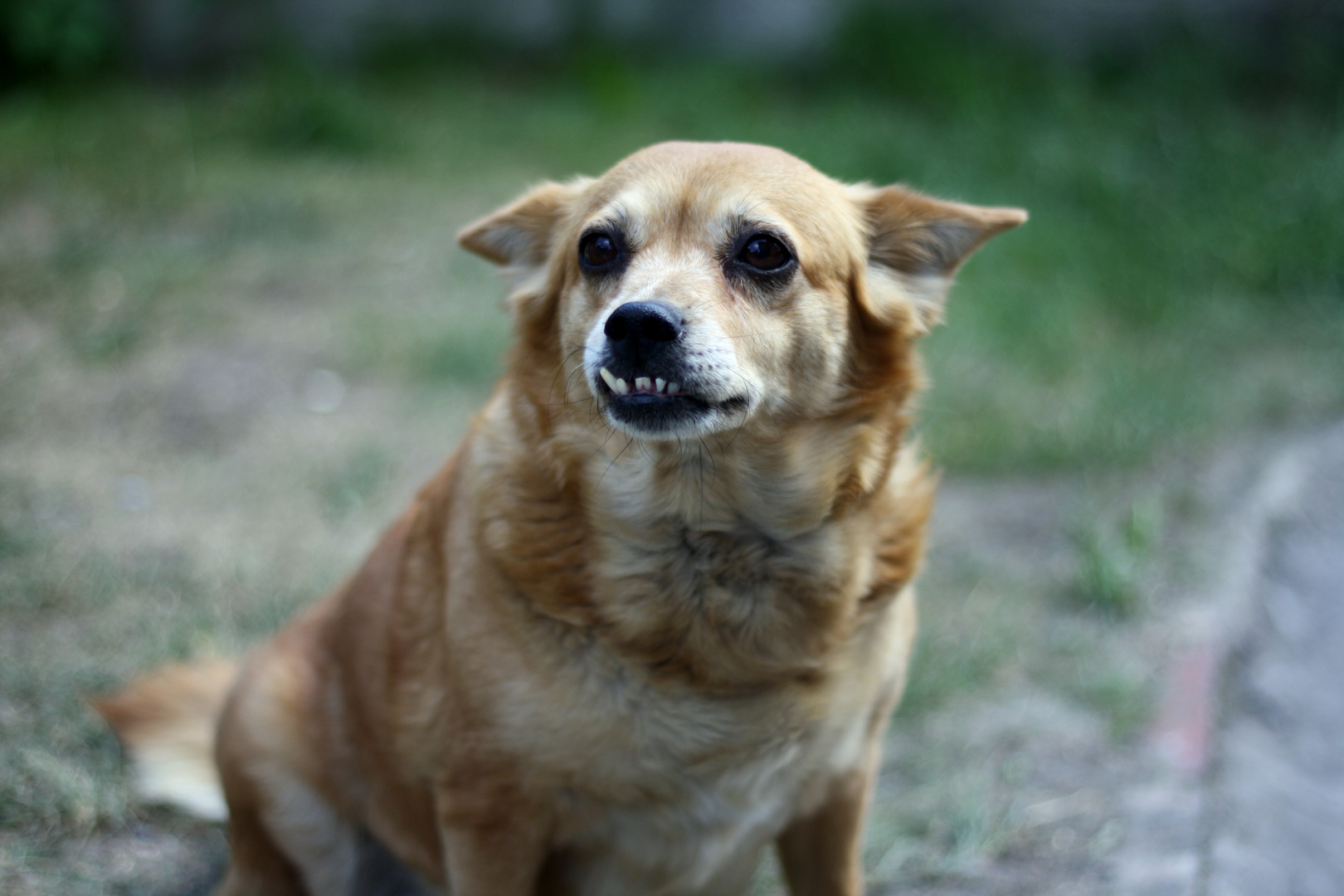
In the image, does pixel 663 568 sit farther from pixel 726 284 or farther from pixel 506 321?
pixel 506 321

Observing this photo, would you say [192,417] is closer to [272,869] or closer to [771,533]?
[272,869]

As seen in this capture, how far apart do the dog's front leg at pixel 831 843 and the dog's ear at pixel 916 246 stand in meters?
0.87

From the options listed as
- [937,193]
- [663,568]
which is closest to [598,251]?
[663,568]

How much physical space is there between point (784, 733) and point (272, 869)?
1.14 meters

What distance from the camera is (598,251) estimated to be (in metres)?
2.09

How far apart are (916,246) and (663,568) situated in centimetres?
79

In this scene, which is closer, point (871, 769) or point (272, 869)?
point (871, 769)

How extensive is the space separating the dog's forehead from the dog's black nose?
0.87 ft

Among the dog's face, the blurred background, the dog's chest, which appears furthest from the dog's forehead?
the blurred background

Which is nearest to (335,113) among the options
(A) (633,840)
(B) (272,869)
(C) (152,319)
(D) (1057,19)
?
(C) (152,319)

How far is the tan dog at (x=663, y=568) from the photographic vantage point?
192 centimetres

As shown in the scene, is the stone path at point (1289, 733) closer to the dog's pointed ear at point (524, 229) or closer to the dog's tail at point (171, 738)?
the dog's pointed ear at point (524, 229)

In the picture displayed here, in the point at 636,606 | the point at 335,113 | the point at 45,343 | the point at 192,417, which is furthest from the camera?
the point at 335,113

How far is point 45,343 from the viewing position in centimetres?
458
